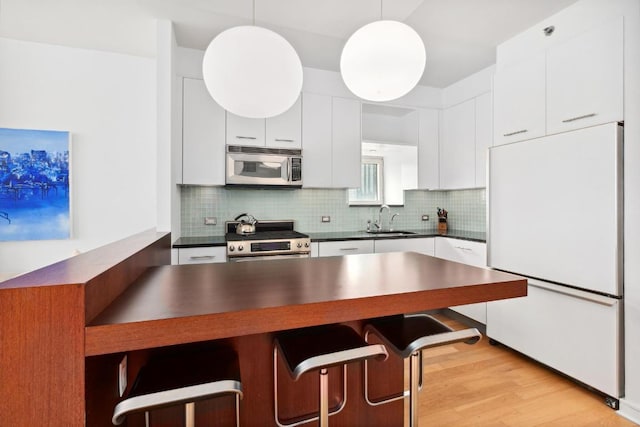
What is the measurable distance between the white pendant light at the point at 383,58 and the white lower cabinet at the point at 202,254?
74.6 inches

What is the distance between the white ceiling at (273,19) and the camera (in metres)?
2.23

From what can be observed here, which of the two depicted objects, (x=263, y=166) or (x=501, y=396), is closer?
(x=501, y=396)

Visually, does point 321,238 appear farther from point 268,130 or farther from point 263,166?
point 268,130

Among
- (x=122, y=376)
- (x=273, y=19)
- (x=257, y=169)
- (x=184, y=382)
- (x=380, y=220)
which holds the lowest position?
(x=122, y=376)

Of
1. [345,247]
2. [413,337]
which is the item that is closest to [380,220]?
[345,247]

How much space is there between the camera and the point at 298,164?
316 cm

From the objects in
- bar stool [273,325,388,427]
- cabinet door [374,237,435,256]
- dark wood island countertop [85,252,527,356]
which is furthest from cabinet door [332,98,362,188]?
bar stool [273,325,388,427]

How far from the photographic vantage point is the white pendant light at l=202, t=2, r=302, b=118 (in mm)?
1268

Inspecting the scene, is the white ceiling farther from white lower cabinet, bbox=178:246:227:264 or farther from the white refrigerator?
white lower cabinet, bbox=178:246:227:264

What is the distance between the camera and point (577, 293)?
2066 mm

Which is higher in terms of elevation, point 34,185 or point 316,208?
point 34,185

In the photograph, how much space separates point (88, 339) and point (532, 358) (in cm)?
283

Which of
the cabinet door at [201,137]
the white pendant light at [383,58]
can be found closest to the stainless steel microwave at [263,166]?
the cabinet door at [201,137]

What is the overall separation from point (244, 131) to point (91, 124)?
1.34 meters
